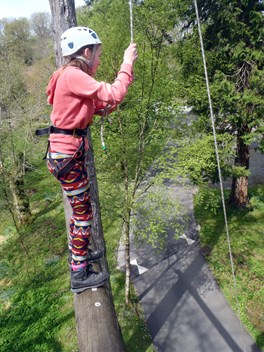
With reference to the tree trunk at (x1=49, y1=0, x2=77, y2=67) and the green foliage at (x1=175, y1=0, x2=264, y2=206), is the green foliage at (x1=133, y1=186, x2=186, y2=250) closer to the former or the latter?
the green foliage at (x1=175, y1=0, x2=264, y2=206)

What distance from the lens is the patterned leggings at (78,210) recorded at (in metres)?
2.97

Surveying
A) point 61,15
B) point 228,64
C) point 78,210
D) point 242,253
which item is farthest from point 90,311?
point 228,64

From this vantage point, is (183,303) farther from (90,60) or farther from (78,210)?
(90,60)

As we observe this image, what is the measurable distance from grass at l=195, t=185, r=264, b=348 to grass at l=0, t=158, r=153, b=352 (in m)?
2.65

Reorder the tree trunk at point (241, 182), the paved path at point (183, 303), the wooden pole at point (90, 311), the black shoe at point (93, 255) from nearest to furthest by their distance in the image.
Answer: the wooden pole at point (90, 311) < the black shoe at point (93, 255) < the paved path at point (183, 303) < the tree trunk at point (241, 182)

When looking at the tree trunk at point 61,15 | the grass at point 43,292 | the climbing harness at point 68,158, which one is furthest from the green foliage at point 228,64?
the climbing harness at point 68,158

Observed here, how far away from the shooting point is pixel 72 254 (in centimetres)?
332

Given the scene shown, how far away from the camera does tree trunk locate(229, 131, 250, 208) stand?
10969 mm

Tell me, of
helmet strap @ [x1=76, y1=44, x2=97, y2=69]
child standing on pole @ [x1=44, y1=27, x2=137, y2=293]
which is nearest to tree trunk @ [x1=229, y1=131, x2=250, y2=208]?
child standing on pole @ [x1=44, y1=27, x2=137, y2=293]

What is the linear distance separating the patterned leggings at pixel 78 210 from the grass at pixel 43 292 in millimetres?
4923

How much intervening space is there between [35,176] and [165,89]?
12922 millimetres

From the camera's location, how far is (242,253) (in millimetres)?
9984

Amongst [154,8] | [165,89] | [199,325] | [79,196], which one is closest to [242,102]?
[165,89]

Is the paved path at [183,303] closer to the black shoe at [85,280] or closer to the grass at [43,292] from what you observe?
the grass at [43,292]
